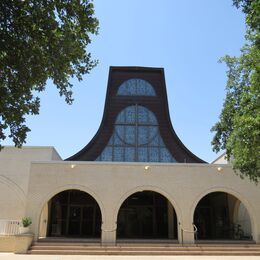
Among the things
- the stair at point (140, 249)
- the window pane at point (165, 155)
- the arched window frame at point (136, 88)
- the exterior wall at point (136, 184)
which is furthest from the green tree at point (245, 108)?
the arched window frame at point (136, 88)

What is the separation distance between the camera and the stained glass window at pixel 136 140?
21266mm

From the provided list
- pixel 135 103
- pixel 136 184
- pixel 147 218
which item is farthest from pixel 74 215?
pixel 135 103

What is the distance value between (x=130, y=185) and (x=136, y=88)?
37.5ft

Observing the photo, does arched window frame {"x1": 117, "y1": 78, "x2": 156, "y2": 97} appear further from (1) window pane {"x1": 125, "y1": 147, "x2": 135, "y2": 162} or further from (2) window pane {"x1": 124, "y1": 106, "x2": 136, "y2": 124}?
(1) window pane {"x1": 125, "y1": 147, "x2": 135, "y2": 162}

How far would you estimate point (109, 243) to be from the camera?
1398cm

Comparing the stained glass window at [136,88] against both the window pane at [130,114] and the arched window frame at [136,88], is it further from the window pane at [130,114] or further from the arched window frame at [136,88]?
the window pane at [130,114]

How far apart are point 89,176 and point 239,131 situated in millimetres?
7828

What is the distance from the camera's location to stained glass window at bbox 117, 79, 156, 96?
24.2 meters

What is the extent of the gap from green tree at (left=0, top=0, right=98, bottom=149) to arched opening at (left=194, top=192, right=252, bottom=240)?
44.6 ft

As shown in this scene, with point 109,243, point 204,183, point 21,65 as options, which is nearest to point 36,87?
point 21,65

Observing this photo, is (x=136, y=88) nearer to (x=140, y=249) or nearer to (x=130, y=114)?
(x=130, y=114)

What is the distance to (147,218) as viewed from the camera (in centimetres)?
1834

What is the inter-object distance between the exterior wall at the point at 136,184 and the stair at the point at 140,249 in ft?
3.57

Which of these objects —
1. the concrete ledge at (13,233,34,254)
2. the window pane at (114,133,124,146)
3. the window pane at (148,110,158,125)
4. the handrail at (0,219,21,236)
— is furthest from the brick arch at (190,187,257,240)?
the window pane at (148,110,158,125)
